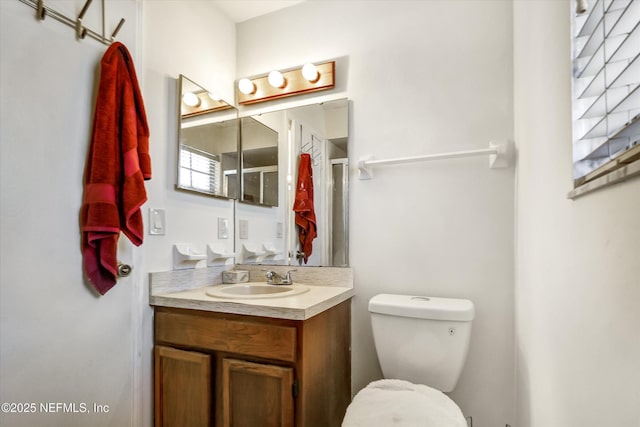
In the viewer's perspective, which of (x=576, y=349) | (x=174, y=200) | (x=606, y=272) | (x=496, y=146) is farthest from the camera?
(x=174, y=200)

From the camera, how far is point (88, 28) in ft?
4.00

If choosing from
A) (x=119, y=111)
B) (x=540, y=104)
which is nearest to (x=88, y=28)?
(x=119, y=111)

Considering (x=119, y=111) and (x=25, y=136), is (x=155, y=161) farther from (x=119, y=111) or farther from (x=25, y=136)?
(x=25, y=136)

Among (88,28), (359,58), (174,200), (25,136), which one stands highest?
(359,58)

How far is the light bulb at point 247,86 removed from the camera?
6.42 ft

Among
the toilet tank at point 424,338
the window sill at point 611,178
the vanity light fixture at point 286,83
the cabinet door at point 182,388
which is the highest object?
the vanity light fixture at point 286,83

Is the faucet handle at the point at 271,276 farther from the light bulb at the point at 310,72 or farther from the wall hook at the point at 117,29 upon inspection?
the wall hook at the point at 117,29

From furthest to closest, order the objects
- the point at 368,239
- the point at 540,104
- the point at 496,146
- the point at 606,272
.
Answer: the point at 368,239, the point at 496,146, the point at 540,104, the point at 606,272

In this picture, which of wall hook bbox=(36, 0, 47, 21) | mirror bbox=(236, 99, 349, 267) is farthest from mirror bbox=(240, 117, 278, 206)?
wall hook bbox=(36, 0, 47, 21)

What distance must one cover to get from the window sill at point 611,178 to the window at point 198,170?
1.52m

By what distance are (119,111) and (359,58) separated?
120 centimetres

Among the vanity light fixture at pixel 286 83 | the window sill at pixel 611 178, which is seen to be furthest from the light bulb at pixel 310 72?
the window sill at pixel 611 178

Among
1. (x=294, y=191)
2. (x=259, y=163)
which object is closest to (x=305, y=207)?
(x=294, y=191)

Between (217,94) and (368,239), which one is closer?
(368,239)
